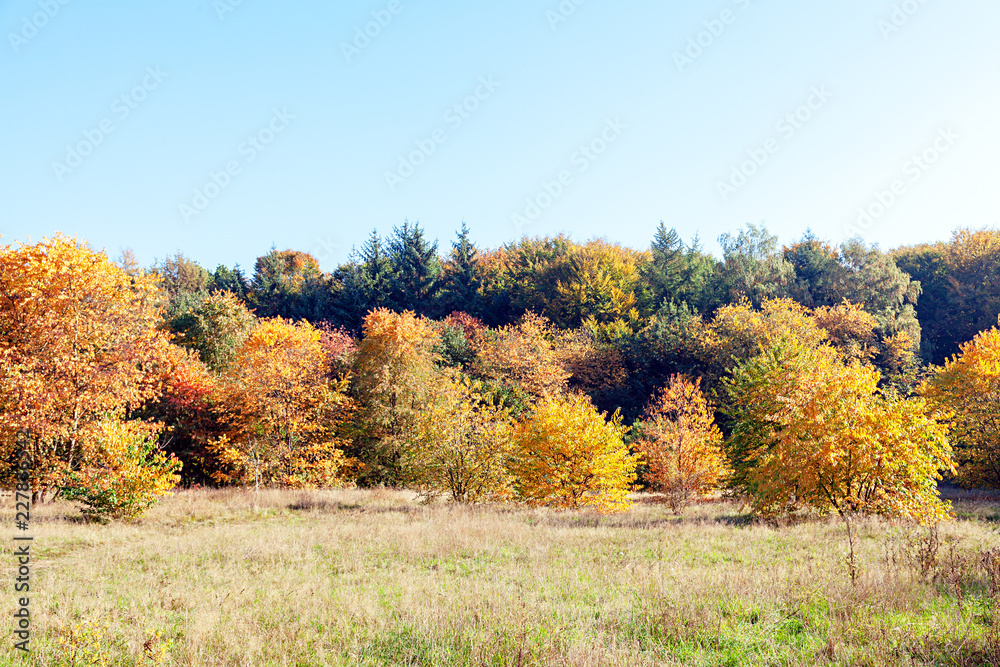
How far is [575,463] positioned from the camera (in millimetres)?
21219

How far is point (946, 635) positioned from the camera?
595 centimetres

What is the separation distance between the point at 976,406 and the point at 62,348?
3796cm

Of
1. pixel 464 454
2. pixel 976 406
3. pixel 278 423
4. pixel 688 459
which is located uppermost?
pixel 976 406

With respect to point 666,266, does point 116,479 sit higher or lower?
lower

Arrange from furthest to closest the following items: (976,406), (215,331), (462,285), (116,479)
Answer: (462,285) → (215,331) → (976,406) → (116,479)

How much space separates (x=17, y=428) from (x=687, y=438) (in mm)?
26433

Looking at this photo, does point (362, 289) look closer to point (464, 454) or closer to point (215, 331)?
point (215, 331)

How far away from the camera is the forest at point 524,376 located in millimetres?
16578

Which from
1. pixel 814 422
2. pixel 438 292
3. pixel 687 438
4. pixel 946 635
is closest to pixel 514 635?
pixel 946 635

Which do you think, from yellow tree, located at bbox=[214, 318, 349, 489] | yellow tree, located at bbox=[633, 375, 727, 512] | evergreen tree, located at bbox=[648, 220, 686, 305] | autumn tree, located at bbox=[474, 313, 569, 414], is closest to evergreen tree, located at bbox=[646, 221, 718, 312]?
evergreen tree, located at bbox=[648, 220, 686, 305]

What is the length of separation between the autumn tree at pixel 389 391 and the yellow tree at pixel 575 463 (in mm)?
13022

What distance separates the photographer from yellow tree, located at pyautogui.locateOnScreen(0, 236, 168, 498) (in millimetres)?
16906

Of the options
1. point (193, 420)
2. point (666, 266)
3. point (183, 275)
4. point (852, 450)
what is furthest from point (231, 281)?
point (852, 450)

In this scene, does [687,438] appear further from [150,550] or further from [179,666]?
[179,666]
